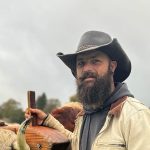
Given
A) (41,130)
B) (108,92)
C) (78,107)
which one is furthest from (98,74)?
(78,107)

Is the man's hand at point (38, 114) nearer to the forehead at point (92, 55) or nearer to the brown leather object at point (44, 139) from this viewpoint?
the brown leather object at point (44, 139)

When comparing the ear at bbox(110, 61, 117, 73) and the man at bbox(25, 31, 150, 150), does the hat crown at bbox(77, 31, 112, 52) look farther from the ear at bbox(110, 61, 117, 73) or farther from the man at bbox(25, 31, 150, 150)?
the ear at bbox(110, 61, 117, 73)

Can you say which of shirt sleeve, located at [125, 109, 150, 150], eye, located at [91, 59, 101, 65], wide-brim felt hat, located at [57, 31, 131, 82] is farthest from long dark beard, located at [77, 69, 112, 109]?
shirt sleeve, located at [125, 109, 150, 150]

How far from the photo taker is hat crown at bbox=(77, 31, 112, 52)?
753 centimetres

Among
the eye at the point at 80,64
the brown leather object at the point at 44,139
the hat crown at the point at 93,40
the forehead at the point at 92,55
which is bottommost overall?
the brown leather object at the point at 44,139

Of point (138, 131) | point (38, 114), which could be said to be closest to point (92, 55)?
point (38, 114)

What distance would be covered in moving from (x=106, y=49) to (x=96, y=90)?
54 centimetres

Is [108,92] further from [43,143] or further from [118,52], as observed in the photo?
[43,143]

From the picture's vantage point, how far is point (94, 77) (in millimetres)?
7402

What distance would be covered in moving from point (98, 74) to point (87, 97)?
0.35m

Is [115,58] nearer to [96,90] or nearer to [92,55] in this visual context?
[92,55]

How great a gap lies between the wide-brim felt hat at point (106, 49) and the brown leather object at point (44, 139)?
3.53 ft

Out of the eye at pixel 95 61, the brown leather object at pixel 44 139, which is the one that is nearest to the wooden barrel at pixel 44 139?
the brown leather object at pixel 44 139

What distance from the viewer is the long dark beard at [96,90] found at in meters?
7.42
